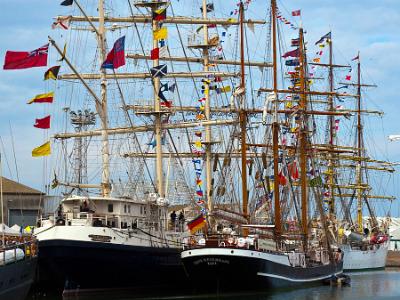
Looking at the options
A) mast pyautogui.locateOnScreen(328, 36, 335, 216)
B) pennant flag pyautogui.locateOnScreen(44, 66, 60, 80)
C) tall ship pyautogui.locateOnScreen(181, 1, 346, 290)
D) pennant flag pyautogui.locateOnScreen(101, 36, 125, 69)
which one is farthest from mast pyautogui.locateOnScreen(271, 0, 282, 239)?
mast pyautogui.locateOnScreen(328, 36, 335, 216)

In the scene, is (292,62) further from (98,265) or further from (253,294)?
(98,265)

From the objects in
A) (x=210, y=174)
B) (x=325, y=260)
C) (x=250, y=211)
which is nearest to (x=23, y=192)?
(x=210, y=174)

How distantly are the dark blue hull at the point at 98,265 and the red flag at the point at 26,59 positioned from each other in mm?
9338

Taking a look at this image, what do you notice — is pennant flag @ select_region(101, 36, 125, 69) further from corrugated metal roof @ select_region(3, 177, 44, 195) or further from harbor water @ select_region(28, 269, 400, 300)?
corrugated metal roof @ select_region(3, 177, 44, 195)

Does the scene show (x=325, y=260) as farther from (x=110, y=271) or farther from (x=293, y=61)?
(x=110, y=271)

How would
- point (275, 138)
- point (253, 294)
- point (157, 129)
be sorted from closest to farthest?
point (253, 294), point (157, 129), point (275, 138)

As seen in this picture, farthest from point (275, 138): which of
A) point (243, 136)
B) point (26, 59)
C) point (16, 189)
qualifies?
point (16, 189)

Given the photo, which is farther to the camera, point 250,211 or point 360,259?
point 360,259

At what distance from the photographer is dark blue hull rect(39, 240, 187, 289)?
4559cm

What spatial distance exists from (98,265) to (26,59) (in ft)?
Result: 38.0

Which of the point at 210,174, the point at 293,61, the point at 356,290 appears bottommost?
the point at 356,290

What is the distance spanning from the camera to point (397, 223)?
152m

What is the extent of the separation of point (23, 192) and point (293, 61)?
27.7 meters

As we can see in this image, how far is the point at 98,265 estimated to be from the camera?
4650 centimetres
